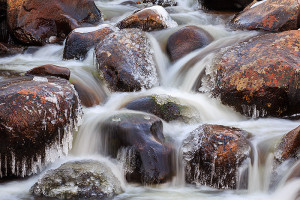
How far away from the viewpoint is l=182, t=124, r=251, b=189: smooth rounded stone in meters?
4.66

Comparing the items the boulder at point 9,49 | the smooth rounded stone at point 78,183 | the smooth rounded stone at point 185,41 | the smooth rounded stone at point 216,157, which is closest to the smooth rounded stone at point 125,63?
the smooth rounded stone at point 185,41

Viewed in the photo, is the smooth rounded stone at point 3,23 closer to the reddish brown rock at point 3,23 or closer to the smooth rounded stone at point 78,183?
the reddish brown rock at point 3,23

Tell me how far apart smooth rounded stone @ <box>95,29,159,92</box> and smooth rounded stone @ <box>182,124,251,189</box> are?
1875 mm

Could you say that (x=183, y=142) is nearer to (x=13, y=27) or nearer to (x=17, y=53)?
(x=17, y=53)

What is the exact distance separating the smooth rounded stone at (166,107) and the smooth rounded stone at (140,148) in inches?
23.2

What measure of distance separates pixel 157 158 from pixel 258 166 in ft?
3.71

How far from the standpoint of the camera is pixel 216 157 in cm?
468

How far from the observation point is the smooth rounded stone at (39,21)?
840 cm

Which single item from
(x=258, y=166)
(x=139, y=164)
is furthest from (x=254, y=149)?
(x=139, y=164)

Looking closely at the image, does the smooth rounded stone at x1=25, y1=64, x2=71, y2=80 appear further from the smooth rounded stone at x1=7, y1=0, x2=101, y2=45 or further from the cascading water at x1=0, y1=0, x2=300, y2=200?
the smooth rounded stone at x1=7, y1=0, x2=101, y2=45

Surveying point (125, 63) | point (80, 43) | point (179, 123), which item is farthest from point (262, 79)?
point (80, 43)

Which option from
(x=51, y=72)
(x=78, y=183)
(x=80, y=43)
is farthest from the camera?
(x=80, y=43)

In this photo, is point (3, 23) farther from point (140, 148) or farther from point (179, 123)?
point (140, 148)

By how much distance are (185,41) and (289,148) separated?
127 inches
